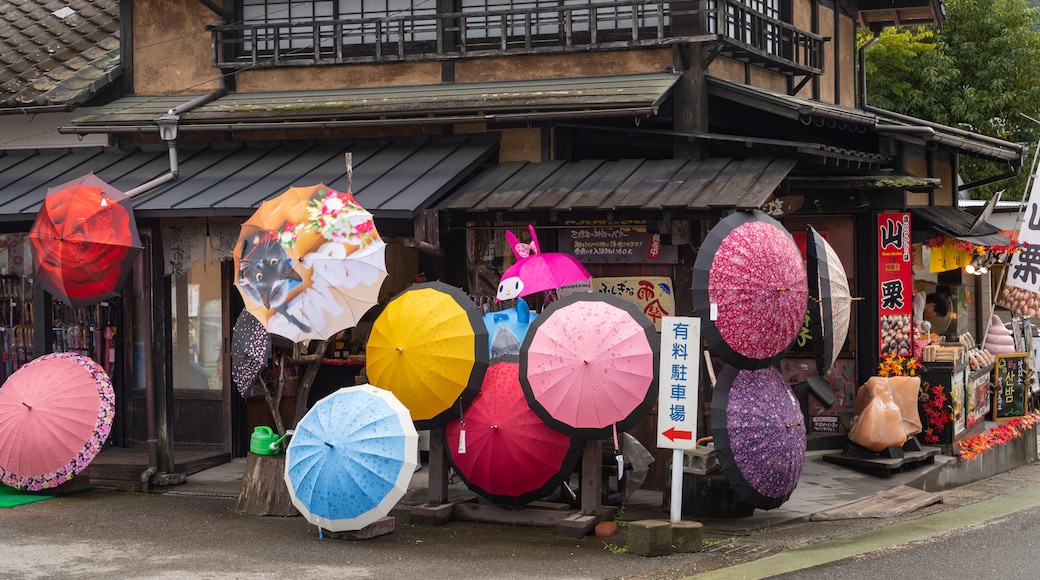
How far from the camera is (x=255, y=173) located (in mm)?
14398

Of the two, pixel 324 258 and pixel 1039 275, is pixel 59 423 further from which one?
pixel 1039 275

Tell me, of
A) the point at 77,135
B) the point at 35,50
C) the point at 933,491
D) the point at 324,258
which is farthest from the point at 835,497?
the point at 35,50

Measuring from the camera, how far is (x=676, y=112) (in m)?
13.7

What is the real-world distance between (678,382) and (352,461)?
A: 3.03m

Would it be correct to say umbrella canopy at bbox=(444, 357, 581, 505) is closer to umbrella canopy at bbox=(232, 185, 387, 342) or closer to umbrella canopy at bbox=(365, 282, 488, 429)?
umbrella canopy at bbox=(365, 282, 488, 429)

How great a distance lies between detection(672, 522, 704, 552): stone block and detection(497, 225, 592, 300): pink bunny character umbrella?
292 cm

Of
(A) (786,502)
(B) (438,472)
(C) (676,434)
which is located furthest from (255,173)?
(A) (786,502)

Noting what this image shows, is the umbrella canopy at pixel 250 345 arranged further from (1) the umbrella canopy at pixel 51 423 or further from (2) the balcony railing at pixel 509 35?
(2) the balcony railing at pixel 509 35

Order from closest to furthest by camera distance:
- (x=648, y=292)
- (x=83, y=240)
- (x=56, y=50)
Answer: (x=83, y=240) < (x=648, y=292) < (x=56, y=50)

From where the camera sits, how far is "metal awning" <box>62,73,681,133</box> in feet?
43.3

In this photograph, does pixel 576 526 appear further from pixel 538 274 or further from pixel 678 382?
pixel 538 274

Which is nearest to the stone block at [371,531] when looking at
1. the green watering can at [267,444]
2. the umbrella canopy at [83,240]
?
the green watering can at [267,444]

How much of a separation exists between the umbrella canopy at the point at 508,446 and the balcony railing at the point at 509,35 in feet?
14.2

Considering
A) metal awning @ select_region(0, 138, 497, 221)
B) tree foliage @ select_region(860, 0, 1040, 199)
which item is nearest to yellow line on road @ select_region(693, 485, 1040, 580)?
metal awning @ select_region(0, 138, 497, 221)
